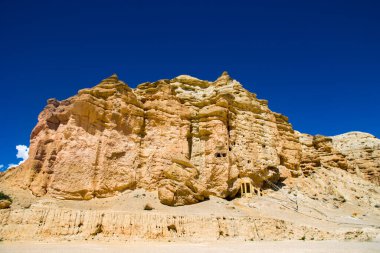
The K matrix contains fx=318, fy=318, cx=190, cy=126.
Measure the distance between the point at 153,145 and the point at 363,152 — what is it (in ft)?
155

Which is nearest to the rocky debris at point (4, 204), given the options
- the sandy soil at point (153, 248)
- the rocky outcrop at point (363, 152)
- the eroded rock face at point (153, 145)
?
the sandy soil at point (153, 248)

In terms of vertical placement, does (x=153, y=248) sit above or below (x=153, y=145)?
below

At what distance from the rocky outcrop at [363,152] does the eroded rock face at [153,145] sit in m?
21.1

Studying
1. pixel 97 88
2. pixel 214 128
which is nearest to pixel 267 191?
pixel 214 128

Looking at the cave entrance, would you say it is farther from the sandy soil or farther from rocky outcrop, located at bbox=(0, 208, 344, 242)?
the sandy soil

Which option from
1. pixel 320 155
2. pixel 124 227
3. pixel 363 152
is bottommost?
pixel 124 227

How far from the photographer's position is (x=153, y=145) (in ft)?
133

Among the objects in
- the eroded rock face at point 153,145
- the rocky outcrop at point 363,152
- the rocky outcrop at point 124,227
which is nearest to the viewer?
the rocky outcrop at point 124,227

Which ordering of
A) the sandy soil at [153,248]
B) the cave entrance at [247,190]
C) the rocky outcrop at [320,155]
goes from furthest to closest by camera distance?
the rocky outcrop at [320,155], the cave entrance at [247,190], the sandy soil at [153,248]

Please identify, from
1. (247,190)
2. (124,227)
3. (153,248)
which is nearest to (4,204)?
(124,227)

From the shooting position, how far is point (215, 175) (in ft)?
129

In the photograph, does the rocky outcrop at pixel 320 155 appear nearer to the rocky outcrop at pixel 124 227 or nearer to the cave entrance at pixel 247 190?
the cave entrance at pixel 247 190

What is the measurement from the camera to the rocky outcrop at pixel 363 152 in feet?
201

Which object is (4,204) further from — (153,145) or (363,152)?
(363,152)
